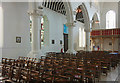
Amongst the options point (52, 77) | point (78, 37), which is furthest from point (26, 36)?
point (78, 37)

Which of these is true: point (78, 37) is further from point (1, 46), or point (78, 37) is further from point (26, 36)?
point (1, 46)

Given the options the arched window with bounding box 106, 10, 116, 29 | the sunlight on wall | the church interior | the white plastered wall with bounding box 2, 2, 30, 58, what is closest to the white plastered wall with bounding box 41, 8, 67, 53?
the church interior

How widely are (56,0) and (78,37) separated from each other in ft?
35.9

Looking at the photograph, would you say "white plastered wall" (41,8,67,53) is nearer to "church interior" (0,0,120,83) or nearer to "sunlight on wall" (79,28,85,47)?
"church interior" (0,0,120,83)

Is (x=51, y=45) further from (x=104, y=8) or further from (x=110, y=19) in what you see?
(x=104, y=8)

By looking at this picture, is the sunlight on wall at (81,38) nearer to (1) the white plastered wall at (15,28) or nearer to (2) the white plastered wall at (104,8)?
(2) the white plastered wall at (104,8)

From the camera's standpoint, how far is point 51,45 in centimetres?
1864

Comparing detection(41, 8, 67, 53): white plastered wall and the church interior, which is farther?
detection(41, 8, 67, 53): white plastered wall

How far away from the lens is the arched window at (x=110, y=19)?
27.4m

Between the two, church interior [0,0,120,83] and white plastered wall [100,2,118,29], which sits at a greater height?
white plastered wall [100,2,118,29]

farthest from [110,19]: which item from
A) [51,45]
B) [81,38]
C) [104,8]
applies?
[51,45]

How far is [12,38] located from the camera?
12492 mm

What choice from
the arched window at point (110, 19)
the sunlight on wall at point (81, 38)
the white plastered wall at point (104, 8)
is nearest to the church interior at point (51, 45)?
the arched window at point (110, 19)

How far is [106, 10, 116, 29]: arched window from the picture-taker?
89.9 ft
